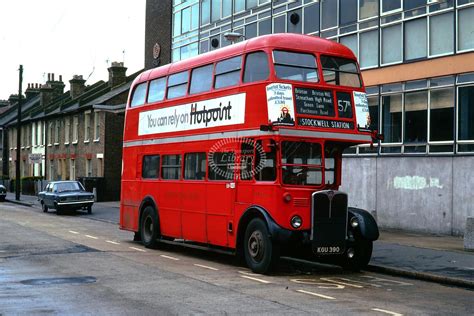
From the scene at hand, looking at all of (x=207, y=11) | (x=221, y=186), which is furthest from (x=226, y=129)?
(x=207, y=11)

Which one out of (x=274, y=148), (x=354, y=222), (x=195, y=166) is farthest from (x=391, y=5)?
(x=274, y=148)

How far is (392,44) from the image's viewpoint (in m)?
23.1

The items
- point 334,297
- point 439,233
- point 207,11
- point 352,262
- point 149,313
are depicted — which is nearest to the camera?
point 149,313

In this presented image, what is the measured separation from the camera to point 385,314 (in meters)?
8.54

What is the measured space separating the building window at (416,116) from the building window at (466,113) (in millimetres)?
1470

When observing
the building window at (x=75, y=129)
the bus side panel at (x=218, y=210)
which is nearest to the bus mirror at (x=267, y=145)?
the bus side panel at (x=218, y=210)

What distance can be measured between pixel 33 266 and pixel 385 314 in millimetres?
7479

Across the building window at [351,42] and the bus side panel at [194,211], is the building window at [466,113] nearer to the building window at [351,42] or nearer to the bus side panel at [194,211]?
the building window at [351,42]

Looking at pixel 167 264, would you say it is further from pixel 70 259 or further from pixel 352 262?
pixel 352 262

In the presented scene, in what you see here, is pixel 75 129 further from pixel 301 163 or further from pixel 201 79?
pixel 301 163

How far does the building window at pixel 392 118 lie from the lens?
75.2ft

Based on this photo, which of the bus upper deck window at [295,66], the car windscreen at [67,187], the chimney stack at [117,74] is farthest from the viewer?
the chimney stack at [117,74]

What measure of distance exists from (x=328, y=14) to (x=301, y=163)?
1505 cm

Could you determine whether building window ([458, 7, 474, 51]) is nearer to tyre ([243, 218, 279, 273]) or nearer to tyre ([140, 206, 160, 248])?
tyre ([140, 206, 160, 248])
